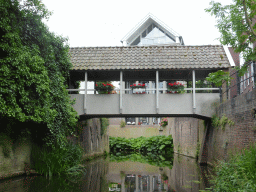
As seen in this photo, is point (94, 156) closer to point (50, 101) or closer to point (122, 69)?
point (122, 69)

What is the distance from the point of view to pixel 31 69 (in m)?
10.9

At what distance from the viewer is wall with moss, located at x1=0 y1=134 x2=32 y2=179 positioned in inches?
461

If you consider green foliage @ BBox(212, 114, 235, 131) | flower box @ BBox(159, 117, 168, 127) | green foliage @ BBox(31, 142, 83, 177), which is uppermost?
flower box @ BBox(159, 117, 168, 127)

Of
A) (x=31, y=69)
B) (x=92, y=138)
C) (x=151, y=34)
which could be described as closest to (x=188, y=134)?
(x=92, y=138)

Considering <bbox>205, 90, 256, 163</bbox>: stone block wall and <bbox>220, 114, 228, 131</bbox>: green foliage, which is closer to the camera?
<bbox>205, 90, 256, 163</bbox>: stone block wall

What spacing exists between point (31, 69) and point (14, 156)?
3.95m

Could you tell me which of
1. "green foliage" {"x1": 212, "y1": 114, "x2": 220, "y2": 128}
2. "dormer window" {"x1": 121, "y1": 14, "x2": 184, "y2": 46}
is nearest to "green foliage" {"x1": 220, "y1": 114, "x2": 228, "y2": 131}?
"green foliage" {"x1": 212, "y1": 114, "x2": 220, "y2": 128}

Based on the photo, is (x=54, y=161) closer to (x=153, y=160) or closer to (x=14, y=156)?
(x=14, y=156)

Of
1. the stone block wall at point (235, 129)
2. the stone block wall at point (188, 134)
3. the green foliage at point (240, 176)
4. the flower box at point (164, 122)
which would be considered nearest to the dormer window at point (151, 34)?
the stone block wall at point (188, 134)

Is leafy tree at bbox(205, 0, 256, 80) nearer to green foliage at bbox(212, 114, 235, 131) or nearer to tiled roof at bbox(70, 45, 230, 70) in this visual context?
green foliage at bbox(212, 114, 235, 131)

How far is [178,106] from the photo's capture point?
1606 centimetres

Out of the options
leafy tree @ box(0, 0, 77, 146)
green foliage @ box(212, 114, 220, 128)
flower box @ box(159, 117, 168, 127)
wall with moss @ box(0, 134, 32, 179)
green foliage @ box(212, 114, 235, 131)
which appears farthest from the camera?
flower box @ box(159, 117, 168, 127)

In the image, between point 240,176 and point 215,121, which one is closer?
point 240,176

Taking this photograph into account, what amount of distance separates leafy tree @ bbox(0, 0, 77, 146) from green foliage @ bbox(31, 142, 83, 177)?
536 mm
